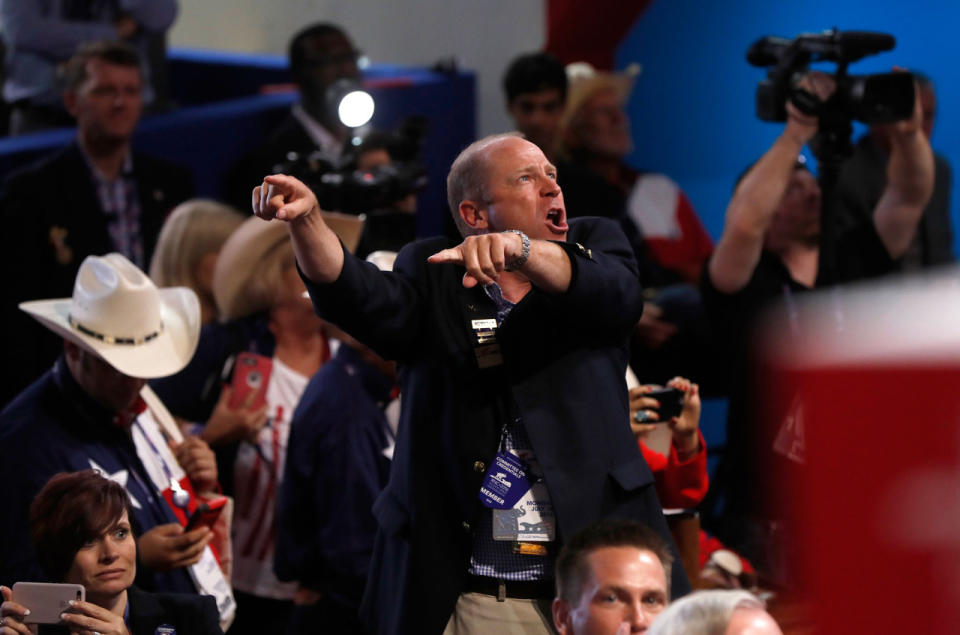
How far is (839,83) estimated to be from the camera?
410 cm

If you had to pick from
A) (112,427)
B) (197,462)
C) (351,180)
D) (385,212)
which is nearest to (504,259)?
(112,427)

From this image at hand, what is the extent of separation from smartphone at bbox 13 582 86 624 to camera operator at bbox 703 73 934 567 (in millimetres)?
1997

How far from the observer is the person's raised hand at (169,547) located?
10.1ft

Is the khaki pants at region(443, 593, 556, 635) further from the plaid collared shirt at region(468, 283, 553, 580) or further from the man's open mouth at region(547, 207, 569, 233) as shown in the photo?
the man's open mouth at region(547, 207, 569, 233)

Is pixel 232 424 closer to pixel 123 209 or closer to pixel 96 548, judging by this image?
pixel 96 548

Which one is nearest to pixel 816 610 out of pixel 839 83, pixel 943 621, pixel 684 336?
pixel 943 621

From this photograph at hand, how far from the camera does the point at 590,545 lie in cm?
240

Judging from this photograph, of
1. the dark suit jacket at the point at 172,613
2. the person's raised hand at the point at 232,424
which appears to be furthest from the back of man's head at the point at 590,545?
the person's raised hand at the point at 232,424

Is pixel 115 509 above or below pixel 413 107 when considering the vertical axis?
below

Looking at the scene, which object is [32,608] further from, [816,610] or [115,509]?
[816,610]

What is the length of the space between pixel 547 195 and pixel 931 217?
8.80 feet

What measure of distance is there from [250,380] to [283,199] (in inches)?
73.4

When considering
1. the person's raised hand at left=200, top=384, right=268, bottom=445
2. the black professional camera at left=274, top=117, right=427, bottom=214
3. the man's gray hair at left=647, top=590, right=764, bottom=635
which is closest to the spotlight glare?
the black professional camera at left=274, top=117, right=427, bottom=214

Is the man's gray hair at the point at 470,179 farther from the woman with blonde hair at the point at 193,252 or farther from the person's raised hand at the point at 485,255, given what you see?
the woman with blonde hair at the point at 193,252
